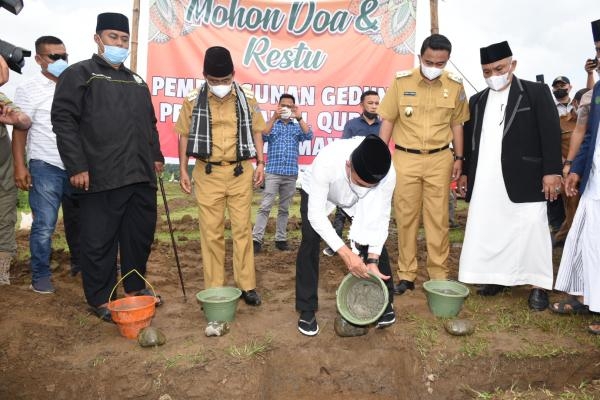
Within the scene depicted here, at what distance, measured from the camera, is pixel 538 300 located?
151 inches

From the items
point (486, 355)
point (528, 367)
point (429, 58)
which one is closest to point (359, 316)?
point (486, 355)

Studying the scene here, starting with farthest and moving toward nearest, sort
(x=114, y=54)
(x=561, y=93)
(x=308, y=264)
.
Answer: (x=561, y=93) < (x=114, y=54) < (x=308, y=264)

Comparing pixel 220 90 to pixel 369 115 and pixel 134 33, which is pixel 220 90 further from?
pixel 134 33

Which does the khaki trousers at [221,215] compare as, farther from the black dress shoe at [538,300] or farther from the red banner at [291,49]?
the red banner at [291,49]

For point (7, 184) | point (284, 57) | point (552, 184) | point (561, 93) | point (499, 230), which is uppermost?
point (284, 57)

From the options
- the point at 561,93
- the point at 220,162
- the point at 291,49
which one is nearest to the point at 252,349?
the point at 220,162

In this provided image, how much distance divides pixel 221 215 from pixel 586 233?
281 cm

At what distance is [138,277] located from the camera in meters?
3.89

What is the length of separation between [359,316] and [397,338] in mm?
329

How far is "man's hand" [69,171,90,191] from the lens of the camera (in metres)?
3.27

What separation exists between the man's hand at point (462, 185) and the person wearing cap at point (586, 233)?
0.83 metres

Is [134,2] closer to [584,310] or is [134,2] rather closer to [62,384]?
[62,384]

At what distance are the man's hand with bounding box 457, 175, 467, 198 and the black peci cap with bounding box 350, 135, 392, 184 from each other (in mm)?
1954

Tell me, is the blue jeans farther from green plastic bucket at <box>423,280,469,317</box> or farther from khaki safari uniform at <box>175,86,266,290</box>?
green plastic bucket at <box>423,280,469,317</box>
